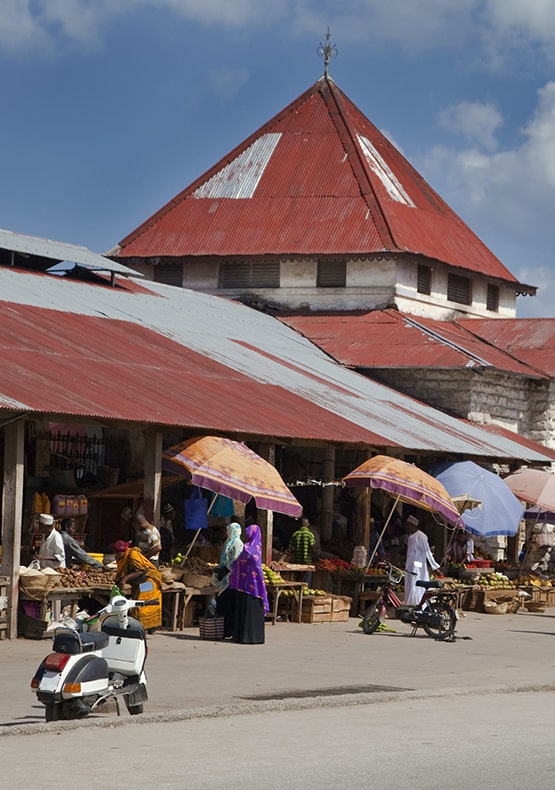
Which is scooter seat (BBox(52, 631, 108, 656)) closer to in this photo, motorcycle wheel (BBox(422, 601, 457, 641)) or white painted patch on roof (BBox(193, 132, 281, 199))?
motorcycle wheel (BBox(422, 601, 457, 641))

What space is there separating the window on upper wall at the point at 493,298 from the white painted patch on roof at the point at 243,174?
731 cm

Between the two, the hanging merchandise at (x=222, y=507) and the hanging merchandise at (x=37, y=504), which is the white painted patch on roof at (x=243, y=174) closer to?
the hanging merchandise at (x=222, y=507)

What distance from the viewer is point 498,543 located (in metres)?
34.6

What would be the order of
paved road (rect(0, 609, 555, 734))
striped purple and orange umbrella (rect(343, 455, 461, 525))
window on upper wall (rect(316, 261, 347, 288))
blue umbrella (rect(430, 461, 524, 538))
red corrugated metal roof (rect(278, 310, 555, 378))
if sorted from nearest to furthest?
1. paved road (rect(0, 609, 555, 734))
2. striped purple and orange umbrella (rect(343, 455, 461, 525))
3. blue umbrella (rect(430, 461, 524, 538))
4. red corrugated metal roof (rect(278, 310, 555, 378))
5. window on upper wall (rect(316, 261, 347, 288))

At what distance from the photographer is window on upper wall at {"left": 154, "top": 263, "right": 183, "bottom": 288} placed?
131 feet

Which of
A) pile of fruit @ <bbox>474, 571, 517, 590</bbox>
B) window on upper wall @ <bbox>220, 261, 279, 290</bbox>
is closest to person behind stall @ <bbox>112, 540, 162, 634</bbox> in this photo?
pile of fruit @ <bbox>474, 571, 517, 590</bbox>

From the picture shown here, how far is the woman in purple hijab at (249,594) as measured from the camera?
765 inches

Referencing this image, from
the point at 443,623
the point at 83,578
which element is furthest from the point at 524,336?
the point at 83,578

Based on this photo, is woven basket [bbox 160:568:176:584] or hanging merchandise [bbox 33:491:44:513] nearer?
woven basket [bbox 160:568:176:584]

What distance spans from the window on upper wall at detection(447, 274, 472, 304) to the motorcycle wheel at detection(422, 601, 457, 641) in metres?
19.5

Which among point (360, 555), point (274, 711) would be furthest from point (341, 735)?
point (360, 555)

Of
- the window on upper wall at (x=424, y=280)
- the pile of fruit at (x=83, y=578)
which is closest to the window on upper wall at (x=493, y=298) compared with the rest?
the window on upper wall at (x=424, y=280)

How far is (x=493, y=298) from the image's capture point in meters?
42.6

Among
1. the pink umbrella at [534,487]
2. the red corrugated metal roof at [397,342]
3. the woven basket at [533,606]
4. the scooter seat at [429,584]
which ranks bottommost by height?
the woven basket at [533,606]
